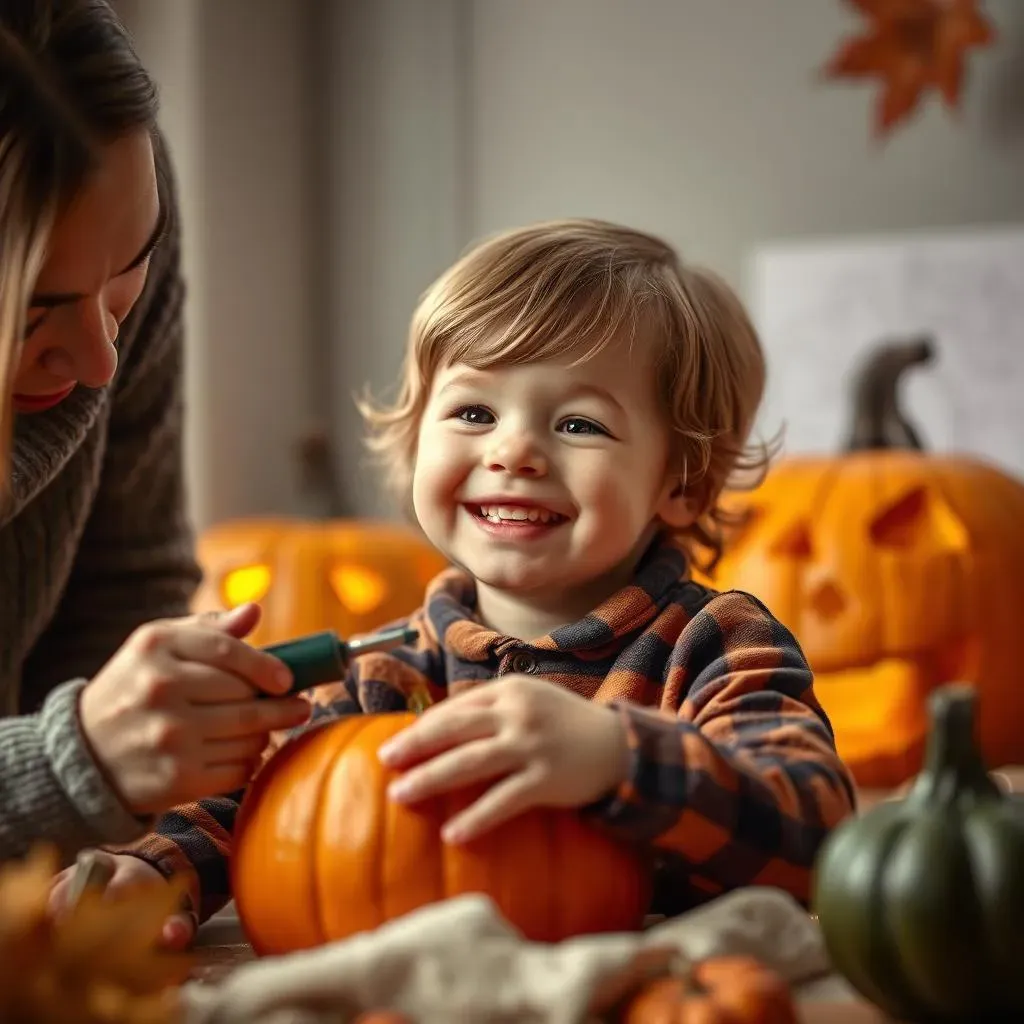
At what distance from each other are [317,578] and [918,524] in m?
0.85

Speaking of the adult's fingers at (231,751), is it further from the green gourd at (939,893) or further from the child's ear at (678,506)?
the child's ear at (678,506)

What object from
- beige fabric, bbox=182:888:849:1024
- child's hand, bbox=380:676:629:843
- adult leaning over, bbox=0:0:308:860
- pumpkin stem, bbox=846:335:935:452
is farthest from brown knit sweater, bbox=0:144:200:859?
pumpkin stem, bbox=846:335:935:452

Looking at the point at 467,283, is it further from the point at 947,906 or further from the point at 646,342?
the point at 947,906

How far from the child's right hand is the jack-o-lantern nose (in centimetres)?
124

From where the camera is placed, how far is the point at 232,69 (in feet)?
8.97

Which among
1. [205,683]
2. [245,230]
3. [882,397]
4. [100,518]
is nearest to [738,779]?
[205,683]

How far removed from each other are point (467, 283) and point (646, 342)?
0.44ft

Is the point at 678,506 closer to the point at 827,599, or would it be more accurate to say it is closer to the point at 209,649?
the point at 209,649

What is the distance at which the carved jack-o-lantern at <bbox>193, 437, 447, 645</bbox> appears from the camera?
2242 millimetres

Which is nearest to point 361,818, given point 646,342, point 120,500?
point 646,342

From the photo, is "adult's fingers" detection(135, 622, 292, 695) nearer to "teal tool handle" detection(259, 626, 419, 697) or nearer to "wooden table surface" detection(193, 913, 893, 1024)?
"teal tool handle" detection(259, 626, 419, 697)

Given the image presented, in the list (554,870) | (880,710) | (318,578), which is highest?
(554,870)

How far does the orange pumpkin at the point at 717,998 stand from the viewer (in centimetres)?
60

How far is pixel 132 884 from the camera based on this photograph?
2.90ft
